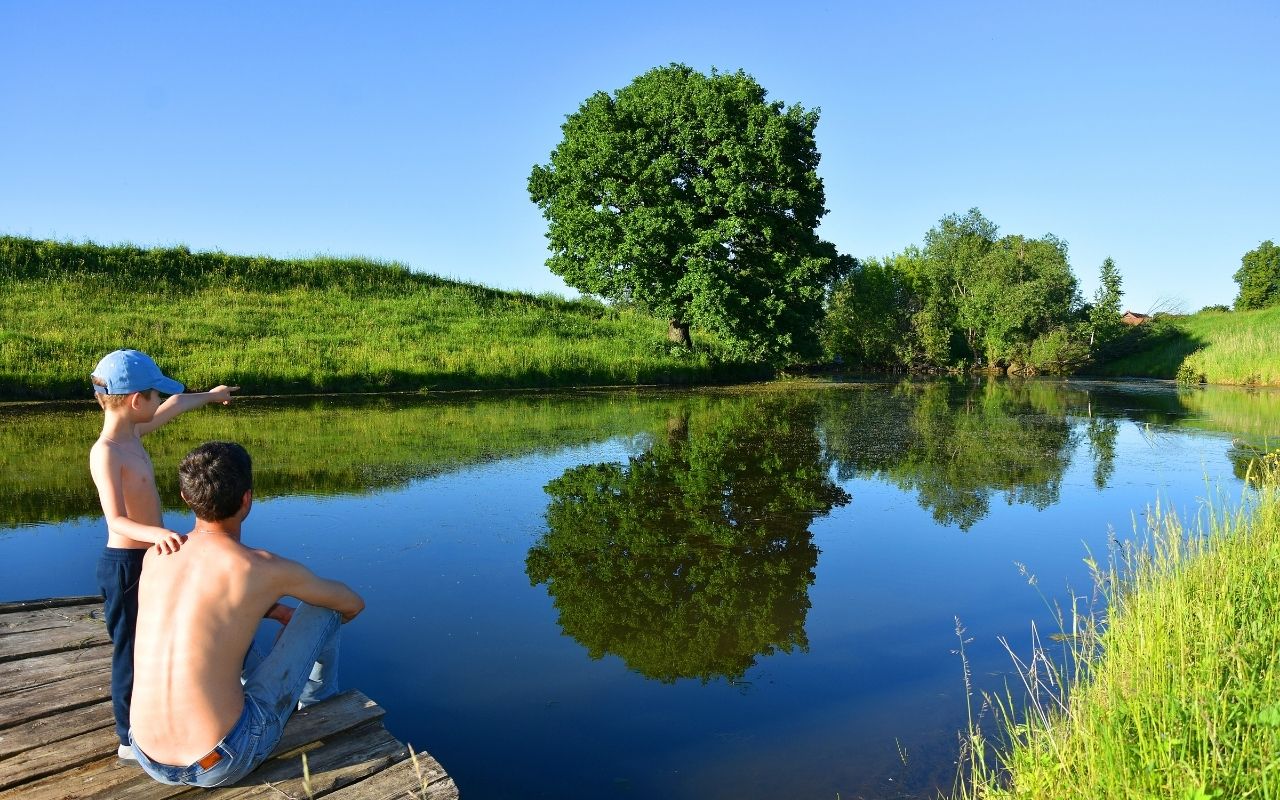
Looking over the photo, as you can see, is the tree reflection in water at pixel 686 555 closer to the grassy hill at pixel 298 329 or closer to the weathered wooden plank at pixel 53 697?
the weathered wooden plank at pixel 53 697

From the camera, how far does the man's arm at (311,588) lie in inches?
114

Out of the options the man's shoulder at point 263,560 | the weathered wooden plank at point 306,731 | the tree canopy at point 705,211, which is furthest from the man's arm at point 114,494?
the tree canopy at point 705,211

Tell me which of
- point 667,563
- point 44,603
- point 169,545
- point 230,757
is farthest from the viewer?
point 667,563

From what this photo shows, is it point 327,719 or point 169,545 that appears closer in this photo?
point 169,545

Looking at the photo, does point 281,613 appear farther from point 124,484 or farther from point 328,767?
point 124,484

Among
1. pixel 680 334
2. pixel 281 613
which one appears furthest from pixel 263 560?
pixel 680 334

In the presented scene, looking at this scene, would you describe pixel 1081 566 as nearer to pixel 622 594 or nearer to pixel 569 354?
pixel 622 594

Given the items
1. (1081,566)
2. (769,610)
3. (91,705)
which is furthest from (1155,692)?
(91,705)

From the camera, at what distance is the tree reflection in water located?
197 inches

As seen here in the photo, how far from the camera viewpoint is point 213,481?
2883 millimetres

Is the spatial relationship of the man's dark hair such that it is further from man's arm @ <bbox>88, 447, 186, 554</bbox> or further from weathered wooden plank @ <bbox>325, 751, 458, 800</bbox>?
weathered wooden plank @ <bbox>325, 751, 458, 800</bbox>

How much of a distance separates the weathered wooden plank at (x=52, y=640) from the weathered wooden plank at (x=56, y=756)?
1122 mm

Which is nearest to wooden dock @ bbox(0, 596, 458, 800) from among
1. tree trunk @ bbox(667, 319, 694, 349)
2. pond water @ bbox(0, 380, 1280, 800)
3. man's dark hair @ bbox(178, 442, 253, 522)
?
pond water @ bbox(0, 380, 1280, 800)

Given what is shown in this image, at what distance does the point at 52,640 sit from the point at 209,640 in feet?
7.49
